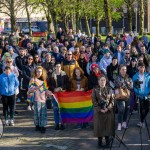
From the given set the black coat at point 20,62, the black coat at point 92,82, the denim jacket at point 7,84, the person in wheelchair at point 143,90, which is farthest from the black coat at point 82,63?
the person in wheelchair at point 143,90

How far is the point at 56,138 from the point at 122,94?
2.06 m

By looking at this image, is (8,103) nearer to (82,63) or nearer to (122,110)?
(122,110)

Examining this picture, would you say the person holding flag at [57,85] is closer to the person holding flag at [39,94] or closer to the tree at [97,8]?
the person holding flag at [39,94]

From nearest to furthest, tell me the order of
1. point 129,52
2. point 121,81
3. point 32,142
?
point 32,142 → point 121,81 → point 129,52

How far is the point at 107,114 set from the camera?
9086mm

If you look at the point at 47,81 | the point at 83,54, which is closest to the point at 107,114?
the point at 47,81

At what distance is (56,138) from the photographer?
396 inches

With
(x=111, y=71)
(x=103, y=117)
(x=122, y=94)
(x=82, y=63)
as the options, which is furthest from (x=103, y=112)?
(x=82, y=63)

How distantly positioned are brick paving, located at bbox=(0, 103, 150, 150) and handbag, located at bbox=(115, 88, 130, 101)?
942 millimetres

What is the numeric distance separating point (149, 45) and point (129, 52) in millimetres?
4491

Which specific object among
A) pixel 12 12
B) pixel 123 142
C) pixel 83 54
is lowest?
pixel 123 142

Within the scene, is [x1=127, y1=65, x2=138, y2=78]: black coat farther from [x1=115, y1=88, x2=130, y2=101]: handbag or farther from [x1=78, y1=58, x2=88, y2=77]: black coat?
[x1=115, y1=88, x2=130, y2=101]: handbag

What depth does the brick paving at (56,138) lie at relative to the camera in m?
9.39

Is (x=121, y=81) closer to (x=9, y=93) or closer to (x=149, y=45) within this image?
(x=9, y=93)
